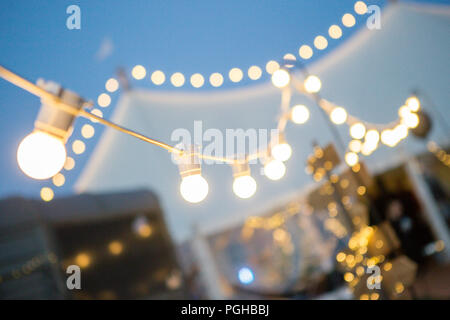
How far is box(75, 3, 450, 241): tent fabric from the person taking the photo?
14.6ft

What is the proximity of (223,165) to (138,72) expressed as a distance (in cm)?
180

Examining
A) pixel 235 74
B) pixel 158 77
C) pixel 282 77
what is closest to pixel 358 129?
pixel 282 77

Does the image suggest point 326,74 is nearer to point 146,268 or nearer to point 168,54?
point 168,54

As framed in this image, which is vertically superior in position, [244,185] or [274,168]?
[274,168]

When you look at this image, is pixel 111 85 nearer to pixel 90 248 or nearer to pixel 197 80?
pixel 197 80

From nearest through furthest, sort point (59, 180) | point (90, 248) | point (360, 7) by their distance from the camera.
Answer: point (360, 7) → point (59, 180) → point (90, 248)

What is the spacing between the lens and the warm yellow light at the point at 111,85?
3529 millimetres

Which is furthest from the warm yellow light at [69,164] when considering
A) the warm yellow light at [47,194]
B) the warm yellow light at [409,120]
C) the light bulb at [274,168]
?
the warm yellow light at [409,120]

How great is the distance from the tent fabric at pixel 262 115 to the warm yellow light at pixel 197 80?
38 centimetres

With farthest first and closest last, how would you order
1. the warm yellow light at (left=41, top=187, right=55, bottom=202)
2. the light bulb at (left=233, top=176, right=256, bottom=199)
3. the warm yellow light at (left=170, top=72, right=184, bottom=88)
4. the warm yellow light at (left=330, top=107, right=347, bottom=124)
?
the warm yellow light at (left=170, top=72, right=184, bottom=88), the warm yellow light at (left=41, top=187, right=55, bottom=202), the warm yellow light at (left=330, top=107, right=347, bottom=124), the light bulb at (left=233, top=176, right=256, bottom=199)

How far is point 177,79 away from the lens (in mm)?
3986

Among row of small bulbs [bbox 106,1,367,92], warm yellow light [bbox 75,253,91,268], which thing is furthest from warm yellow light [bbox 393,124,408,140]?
warm yellow light [bbox 75,253,91,268]

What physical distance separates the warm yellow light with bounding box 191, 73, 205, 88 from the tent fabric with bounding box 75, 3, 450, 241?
1.25 feet

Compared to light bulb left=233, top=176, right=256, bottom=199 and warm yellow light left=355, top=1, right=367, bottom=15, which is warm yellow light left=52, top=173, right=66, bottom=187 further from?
warm yellow light left=355, top=1, right=367, bottom=15
